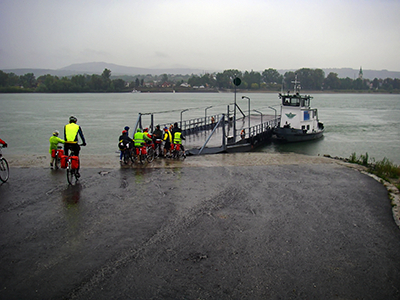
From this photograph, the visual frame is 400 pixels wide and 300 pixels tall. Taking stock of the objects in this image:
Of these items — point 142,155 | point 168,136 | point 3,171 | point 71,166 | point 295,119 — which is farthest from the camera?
point 295,119

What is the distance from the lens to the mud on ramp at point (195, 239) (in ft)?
16.5

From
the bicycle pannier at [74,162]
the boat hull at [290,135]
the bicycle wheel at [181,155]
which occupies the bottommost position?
the boat hull at [290,135]

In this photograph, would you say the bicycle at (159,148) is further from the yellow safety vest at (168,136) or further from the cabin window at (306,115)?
the cabin window at (306,115)

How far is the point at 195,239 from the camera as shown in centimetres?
652

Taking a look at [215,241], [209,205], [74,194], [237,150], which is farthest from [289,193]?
[237,150]

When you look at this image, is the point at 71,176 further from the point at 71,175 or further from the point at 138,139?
the point at 138,139

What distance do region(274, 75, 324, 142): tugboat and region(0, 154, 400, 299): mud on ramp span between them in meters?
22.2

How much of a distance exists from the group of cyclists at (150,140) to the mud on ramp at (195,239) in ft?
8.52

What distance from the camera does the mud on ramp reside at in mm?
5035

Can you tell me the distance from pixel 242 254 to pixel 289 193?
13.4 ft

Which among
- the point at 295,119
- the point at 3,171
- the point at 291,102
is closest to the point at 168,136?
the point at 3,171

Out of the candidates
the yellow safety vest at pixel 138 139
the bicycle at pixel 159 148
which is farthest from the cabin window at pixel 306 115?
the yellow safety vest at pixel 138 139

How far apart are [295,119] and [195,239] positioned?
2917 cm

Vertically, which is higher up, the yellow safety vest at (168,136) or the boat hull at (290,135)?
the yellow safety vest at (168,136)
